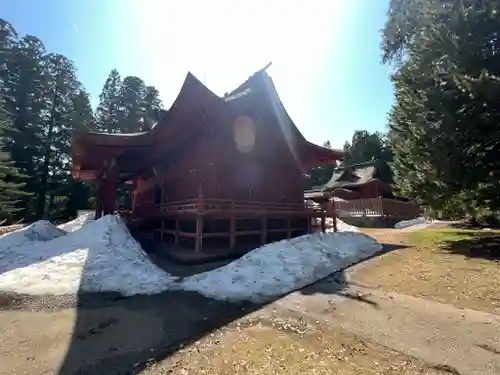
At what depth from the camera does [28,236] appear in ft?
33.0

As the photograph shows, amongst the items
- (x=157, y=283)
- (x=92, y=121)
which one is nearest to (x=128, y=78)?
(x=92, y=121)

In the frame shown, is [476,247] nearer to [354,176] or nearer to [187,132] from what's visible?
[187,132]

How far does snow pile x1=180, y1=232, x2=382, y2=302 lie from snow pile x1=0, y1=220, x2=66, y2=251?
6042 millimetres

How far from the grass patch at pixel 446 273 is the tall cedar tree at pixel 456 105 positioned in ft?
6.68

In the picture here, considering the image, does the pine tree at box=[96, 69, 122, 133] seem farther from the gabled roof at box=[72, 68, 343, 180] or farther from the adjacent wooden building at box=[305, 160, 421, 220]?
the gabled roof at box=[72, 68, 343, 180]

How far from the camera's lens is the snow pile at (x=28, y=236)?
8953 millimetres

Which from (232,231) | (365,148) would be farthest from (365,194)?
(232,231)

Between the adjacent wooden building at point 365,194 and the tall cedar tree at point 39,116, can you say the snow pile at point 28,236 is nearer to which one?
the adjacent wooden building at point 365,194

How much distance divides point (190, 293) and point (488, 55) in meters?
10.8

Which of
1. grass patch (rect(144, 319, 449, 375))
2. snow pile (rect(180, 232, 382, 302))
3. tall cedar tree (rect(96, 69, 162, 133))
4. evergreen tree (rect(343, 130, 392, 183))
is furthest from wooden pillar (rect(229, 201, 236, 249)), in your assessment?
evergreen tree (rect(343, 130, 392, 183))

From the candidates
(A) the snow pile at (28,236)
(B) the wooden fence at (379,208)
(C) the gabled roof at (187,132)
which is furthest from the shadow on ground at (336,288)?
(B) the wooden fence at (379,208)

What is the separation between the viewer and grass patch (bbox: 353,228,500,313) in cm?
543

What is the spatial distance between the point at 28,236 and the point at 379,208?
68.3ft

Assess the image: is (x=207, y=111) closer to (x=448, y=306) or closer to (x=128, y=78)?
(x=448, y=306)
